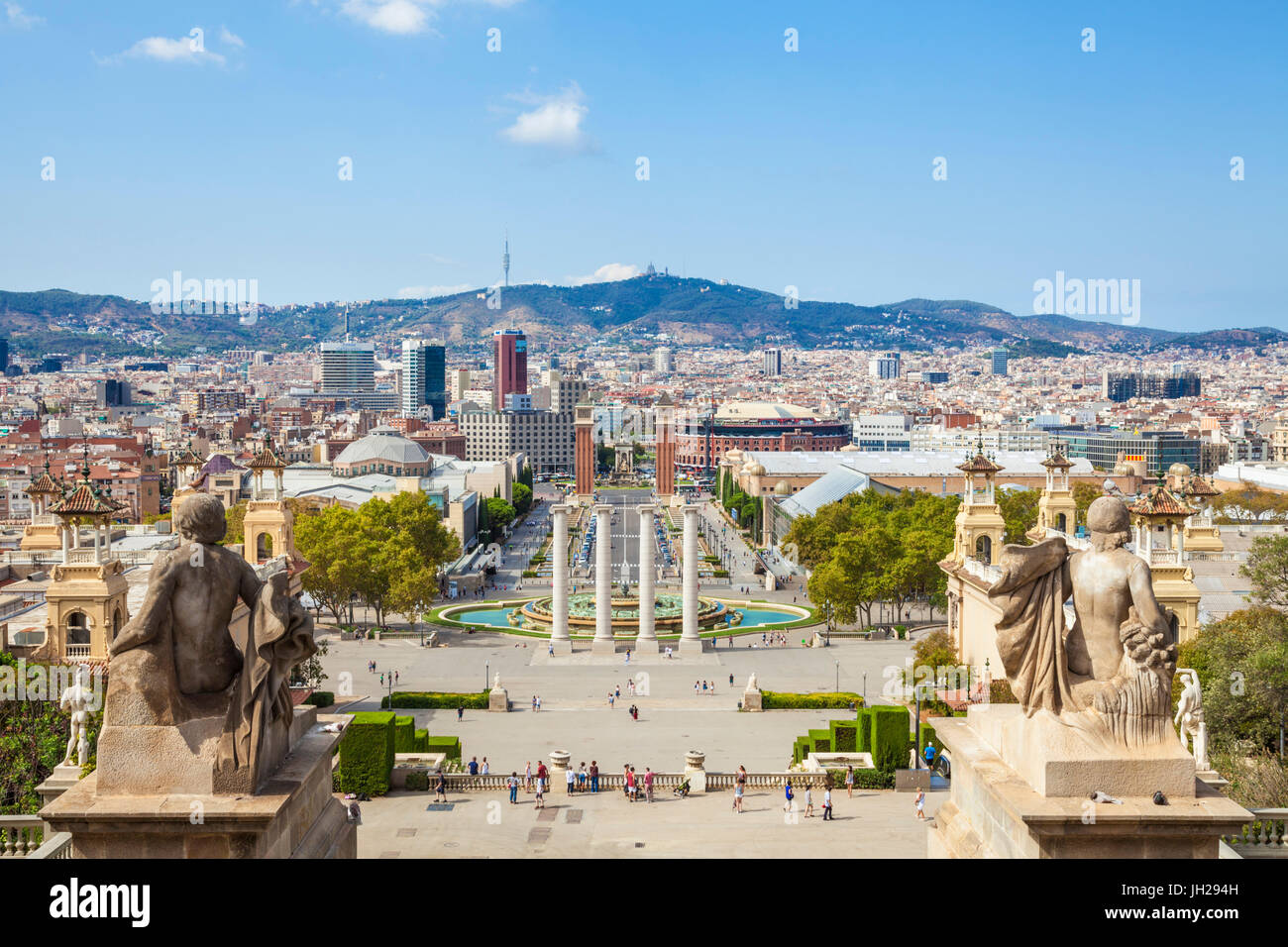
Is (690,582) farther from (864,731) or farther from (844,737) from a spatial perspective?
(864,731)

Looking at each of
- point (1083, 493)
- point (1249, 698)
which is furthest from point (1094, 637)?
point (1083, 493)

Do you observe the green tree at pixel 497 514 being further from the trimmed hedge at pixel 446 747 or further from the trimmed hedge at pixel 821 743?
Answer: the trimmed hedge at pixel 821 743

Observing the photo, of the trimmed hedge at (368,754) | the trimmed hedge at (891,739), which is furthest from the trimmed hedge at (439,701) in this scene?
the trimmed hedge at (891,739)

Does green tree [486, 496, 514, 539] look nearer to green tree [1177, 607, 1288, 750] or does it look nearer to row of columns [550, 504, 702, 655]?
row of columns [550, 504, 702, 655]
